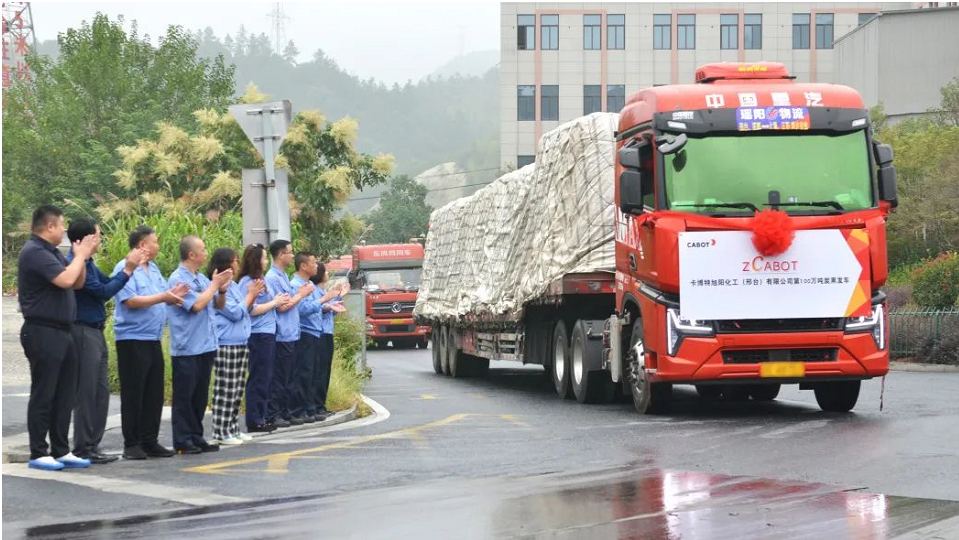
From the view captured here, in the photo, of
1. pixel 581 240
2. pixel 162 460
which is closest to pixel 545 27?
pixel 581 240

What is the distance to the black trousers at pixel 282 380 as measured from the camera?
→ 14758 millimetres

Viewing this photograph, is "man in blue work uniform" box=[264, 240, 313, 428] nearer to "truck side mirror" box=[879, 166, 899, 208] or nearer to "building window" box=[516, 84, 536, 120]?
"truck side mirror" box=[879, 166, 899, 208]

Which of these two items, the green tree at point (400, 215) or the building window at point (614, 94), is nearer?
the building window at point (614, 94)

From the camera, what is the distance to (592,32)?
83.1 metres

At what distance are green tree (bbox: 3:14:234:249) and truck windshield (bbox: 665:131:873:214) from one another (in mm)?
28807

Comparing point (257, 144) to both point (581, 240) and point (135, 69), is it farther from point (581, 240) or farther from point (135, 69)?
point (135, 69)

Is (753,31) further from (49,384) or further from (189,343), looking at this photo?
(49,384)

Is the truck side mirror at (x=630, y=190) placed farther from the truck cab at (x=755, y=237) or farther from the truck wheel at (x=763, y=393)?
the truck wheel at (x=763, y=393)

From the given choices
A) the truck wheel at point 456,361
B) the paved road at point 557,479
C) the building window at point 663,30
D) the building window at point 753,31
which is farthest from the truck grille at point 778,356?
the building window at point 753,31

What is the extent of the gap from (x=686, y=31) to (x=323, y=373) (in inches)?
2757

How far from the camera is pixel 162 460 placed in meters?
11.8

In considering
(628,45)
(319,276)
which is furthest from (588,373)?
(628,45)

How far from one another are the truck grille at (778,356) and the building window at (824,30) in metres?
71.1

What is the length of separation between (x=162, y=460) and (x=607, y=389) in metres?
7.15
